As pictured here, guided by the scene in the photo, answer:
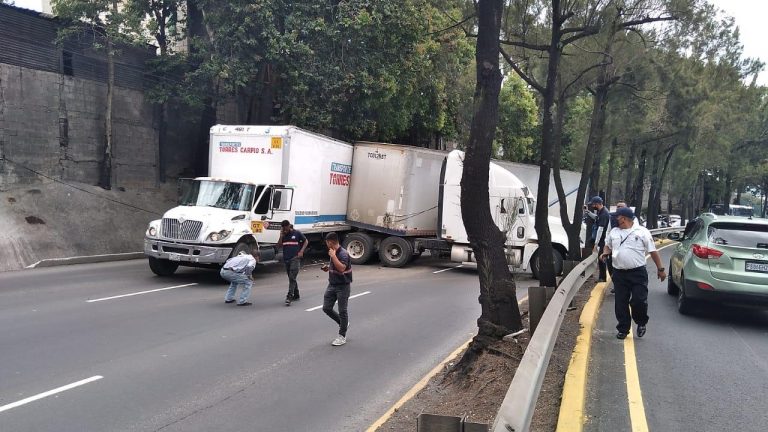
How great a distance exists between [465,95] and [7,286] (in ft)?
68.7

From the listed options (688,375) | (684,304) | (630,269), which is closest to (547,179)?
(684,304)

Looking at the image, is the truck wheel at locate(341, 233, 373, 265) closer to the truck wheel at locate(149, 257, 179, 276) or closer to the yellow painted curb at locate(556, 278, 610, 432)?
the truck wheel at locate(149, 257, 179, 276)

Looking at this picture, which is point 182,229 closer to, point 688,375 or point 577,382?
point 577,382

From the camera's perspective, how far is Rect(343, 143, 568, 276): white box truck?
16.4m

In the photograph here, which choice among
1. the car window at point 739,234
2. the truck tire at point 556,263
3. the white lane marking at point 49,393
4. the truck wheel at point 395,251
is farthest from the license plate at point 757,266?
the truck wheel at point 395,251

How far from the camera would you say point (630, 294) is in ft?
24.5

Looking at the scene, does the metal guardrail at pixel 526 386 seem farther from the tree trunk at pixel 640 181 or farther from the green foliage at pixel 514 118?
the green foliage at pixel 514 118

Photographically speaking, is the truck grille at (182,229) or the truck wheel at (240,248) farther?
the truck wheel at (240,248)

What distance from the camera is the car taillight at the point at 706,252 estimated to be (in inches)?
346

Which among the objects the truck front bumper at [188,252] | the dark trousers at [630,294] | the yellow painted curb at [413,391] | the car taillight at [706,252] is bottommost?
the yellow painted curb at [413,391]

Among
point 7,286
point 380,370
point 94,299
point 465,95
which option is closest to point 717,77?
point 465,95

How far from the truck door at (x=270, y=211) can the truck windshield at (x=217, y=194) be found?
288mm

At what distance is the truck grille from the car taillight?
957cm

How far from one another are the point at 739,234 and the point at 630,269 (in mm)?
2893
